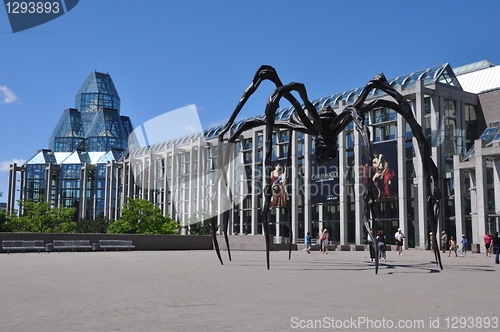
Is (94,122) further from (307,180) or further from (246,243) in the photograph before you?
(246,243)

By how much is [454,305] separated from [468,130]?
45.6m

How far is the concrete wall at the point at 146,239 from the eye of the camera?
92.8 feet

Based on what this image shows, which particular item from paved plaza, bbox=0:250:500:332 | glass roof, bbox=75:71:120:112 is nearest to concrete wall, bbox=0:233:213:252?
paved plaza, bbox=0:250:500:332

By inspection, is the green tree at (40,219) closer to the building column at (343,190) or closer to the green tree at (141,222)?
the green tree at (141,222)

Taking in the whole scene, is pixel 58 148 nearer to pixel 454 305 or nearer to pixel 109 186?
pixel 109 186

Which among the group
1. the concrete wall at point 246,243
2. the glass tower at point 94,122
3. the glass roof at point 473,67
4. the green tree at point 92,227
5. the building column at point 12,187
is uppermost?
the glass tower at point 94,122

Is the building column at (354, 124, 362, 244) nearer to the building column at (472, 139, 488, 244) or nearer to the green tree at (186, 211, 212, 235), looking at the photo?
the building column at (472, 139, 488, 244)

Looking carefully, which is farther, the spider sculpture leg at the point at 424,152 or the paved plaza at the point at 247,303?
the spider sculpture leg at the point at 424,152

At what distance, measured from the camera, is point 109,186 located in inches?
4065

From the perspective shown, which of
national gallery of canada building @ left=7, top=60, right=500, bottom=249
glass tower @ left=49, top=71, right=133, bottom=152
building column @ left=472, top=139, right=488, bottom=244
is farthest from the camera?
glass tower @ left=49, top=71, right=133, bottom=152

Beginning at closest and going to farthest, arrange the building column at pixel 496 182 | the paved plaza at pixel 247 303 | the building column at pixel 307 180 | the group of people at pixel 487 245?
1. the paved plaza at pixel 247 303
2. the group of people at pixel 487 245
3. the building column at pixel 496 182
4. the building column at pixel 307 180

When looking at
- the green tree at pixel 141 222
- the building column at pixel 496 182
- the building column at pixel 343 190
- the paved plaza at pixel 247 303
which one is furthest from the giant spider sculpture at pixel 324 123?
the building column at pixel 343 190

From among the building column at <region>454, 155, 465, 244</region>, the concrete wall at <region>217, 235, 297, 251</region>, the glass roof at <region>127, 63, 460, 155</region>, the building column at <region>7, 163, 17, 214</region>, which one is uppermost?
the glass roof at <region>127, 63, 460, 155</region>

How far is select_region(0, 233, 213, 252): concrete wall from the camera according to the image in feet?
92.8
